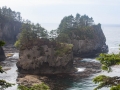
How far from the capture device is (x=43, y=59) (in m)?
77.9

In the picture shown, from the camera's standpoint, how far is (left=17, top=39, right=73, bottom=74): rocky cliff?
7681cm

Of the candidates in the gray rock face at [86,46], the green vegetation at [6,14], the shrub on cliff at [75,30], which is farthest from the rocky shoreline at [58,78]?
the green vegetation at [6,14]

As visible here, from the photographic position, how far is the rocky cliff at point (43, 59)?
76812mm

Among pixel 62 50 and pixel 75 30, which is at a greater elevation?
pixel 75 30

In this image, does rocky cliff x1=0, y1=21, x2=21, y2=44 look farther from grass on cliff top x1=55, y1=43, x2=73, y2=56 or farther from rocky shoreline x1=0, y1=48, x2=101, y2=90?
rocky shoreline x1=0, y1=48, x2=101, y2=90

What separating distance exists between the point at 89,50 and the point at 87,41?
5116mm

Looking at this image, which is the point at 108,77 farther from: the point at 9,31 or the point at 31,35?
the point at 9,31

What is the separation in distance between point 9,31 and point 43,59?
317 ft

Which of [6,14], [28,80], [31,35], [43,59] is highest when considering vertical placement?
[6,14]

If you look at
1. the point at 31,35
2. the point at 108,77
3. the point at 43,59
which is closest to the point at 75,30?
the point at 31,35

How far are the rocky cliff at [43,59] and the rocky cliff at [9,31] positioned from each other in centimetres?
8201

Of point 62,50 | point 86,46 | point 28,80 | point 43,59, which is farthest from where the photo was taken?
point 86,46

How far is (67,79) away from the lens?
6869 cm

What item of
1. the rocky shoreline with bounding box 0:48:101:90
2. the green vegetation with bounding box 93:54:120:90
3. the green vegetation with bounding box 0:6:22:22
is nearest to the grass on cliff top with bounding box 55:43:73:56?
the rocky shoreline with bounding box 0:48:101:90
